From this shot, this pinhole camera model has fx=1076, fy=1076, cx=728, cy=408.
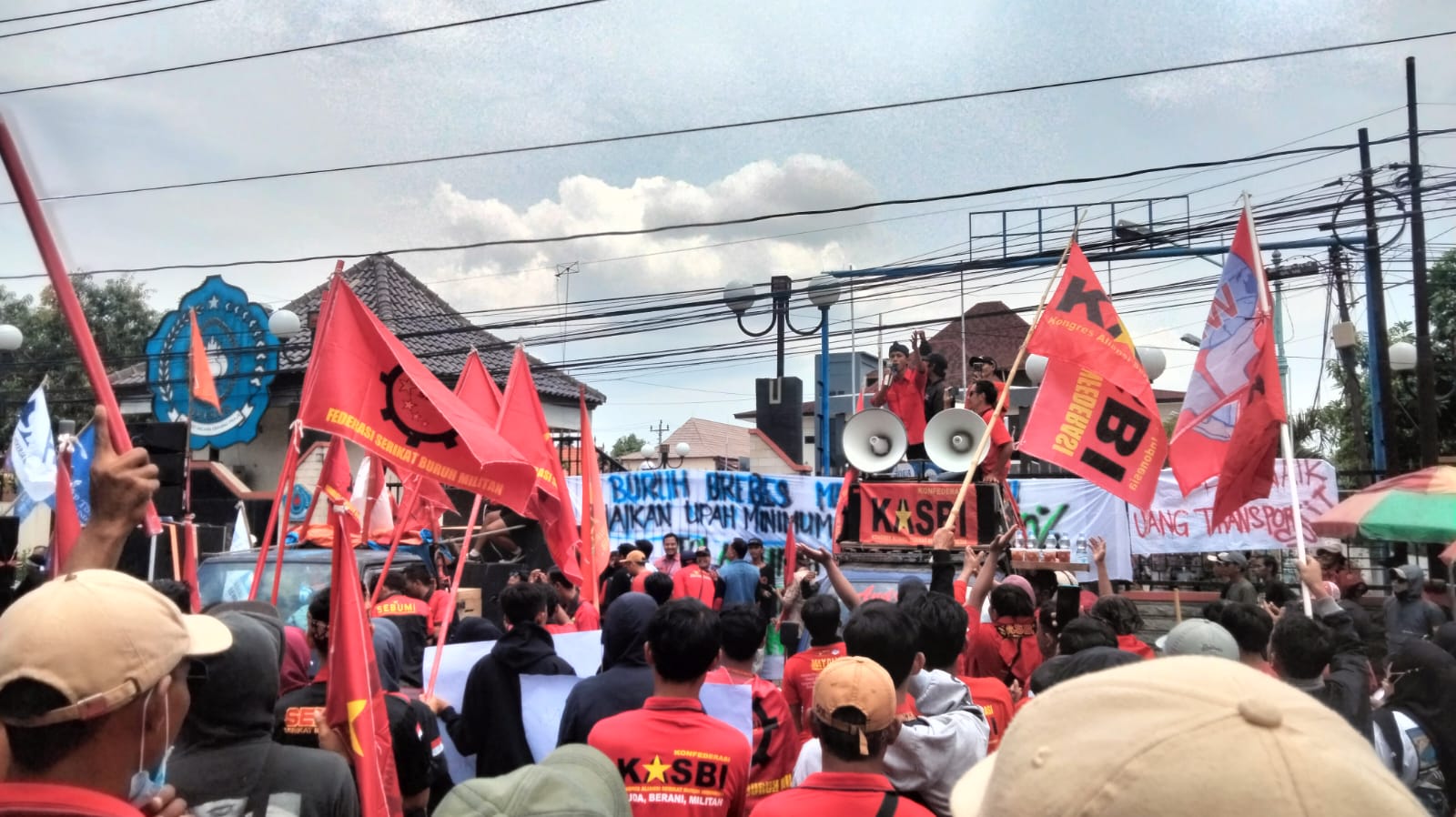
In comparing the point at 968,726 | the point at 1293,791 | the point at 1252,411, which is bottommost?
the point at 968,726

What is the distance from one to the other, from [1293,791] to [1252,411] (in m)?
5.70

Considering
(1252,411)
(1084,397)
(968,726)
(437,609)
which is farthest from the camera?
(437,609)

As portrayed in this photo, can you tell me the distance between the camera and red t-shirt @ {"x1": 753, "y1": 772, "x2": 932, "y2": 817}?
2.60m

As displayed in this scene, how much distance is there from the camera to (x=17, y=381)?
105ft

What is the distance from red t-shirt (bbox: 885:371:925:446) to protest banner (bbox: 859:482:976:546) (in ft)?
5.81

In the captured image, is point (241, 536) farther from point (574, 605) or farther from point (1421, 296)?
point (1421, 296)

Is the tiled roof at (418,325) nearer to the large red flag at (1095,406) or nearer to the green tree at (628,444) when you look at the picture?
the large red flag at (1095,406)

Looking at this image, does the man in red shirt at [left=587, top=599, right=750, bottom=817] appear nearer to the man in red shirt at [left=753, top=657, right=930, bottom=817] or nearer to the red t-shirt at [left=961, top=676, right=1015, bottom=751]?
the man in red shirt at [left=753, top=657, right=930, bottom=817]

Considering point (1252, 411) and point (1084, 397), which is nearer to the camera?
point (1252, 411)

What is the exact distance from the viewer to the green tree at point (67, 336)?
100ft

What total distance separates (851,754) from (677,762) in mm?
752

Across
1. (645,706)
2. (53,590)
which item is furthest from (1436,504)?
(53,590)

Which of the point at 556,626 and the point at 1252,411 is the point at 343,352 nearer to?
the point at 556,626

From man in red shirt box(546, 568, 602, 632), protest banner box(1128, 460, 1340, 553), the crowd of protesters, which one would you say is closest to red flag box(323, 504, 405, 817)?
the crowd of protesters
